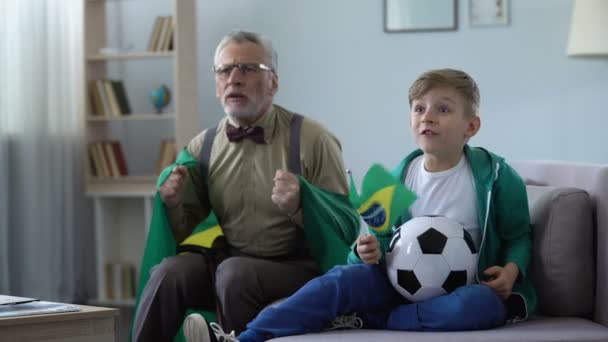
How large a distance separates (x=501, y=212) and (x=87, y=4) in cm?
308

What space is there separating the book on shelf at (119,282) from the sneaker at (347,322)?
274 cm

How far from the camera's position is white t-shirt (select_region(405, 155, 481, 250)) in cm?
229

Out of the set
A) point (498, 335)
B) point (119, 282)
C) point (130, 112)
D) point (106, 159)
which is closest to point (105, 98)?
point (130, 112)

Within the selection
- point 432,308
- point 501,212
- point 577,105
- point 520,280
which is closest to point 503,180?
point 501,212

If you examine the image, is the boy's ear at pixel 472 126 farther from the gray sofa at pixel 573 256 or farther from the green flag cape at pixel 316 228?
the green flag cape at pixel 316 228

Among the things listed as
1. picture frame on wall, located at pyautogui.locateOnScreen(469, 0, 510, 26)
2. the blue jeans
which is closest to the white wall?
picture frame on wall, located at pyautogui.locateOnScreen(469, 0, 510, 26)

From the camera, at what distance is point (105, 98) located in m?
4.71

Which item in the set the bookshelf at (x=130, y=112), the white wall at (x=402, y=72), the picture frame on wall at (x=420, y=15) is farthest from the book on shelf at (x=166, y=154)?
the picture frame on wall at (x=420, y=15)

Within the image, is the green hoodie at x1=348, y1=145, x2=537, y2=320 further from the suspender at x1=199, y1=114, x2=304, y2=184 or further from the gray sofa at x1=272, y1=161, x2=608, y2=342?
the suspender at x1=199, y1=114, x2=304, y2=184

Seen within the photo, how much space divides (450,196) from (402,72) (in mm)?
2553

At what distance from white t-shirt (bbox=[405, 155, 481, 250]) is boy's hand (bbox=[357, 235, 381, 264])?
21 cm

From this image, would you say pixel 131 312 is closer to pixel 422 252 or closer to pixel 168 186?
pixel 168 186

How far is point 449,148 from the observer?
2.33 meters

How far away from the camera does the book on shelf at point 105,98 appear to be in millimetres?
4707
